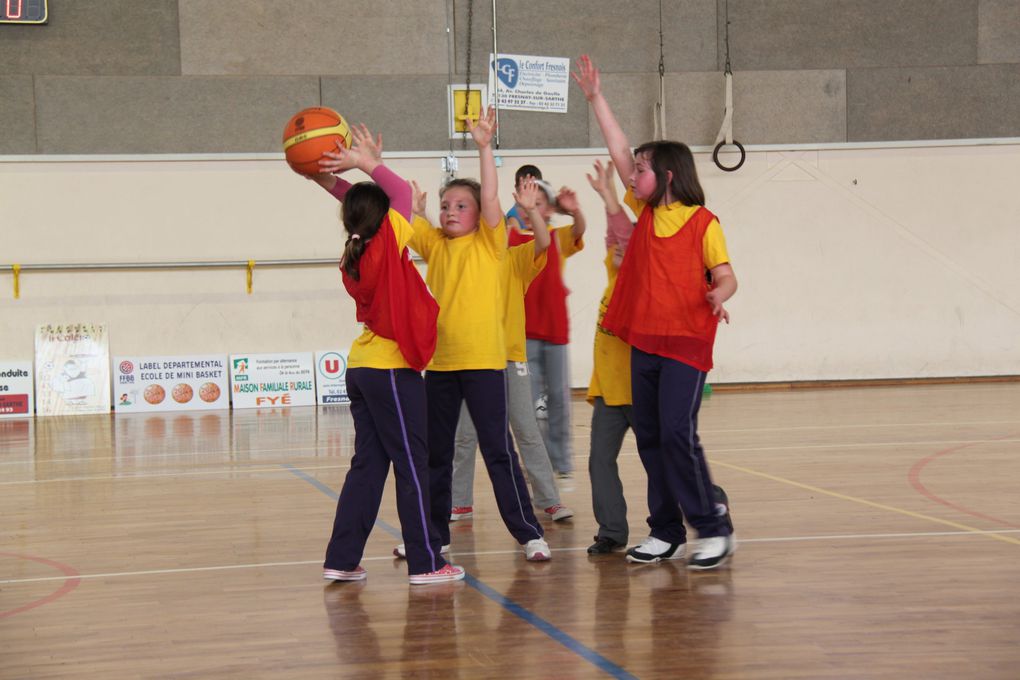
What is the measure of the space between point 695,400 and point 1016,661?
141 centimetres

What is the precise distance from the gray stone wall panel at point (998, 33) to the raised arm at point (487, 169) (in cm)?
1023

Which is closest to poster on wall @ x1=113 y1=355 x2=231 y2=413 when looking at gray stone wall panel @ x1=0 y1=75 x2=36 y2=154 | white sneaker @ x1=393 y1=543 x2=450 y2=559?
gray stone wall panel @ x1=0 y1=75 x2=36 y2=154

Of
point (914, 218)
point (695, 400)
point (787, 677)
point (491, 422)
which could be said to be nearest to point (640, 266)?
point (695, 400)

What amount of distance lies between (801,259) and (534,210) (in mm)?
8781

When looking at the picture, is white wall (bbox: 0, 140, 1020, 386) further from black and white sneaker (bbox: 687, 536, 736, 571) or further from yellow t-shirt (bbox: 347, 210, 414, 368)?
black and white sneaker (bbox: 687, 536, 736, 571)

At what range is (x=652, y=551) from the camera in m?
4.02

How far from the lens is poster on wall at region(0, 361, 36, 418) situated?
11094 mm

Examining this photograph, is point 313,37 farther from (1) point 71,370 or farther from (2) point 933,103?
(2) point 933,103

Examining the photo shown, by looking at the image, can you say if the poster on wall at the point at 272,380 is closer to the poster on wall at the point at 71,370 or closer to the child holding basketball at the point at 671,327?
the poster on wall at the point at 71,370

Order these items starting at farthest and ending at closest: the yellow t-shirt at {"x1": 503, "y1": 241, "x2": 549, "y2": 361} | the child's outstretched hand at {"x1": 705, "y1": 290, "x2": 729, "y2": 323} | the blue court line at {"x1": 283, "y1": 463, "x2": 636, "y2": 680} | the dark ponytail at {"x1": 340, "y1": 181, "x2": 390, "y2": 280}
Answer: the yellow t-shirt at {"x1": 503, "y1": 241, "x2": 549, "y2": 361}, the child's outstretched hand at {"x1": 705, "y1": 290, "x2": 729, "y2": 323}, the dark ponytail at {"x1": 340, "y1": 181, "x2": 390, "y2": 280}, the blue court line at {"x1": 283, "y1": 463, "x2": 636, "y2": 680}

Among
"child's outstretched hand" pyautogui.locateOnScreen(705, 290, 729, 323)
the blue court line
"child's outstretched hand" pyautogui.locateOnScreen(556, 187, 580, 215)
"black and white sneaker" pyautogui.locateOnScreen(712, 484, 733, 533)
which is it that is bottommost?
the blue court line

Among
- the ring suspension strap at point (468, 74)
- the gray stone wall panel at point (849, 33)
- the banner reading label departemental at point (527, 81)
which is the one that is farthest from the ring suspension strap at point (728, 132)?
the ring suspension strap at point (468, 74)

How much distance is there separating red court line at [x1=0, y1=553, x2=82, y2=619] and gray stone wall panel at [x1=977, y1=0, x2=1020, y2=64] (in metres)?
11.4

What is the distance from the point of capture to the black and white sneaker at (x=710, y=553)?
12.6ft
